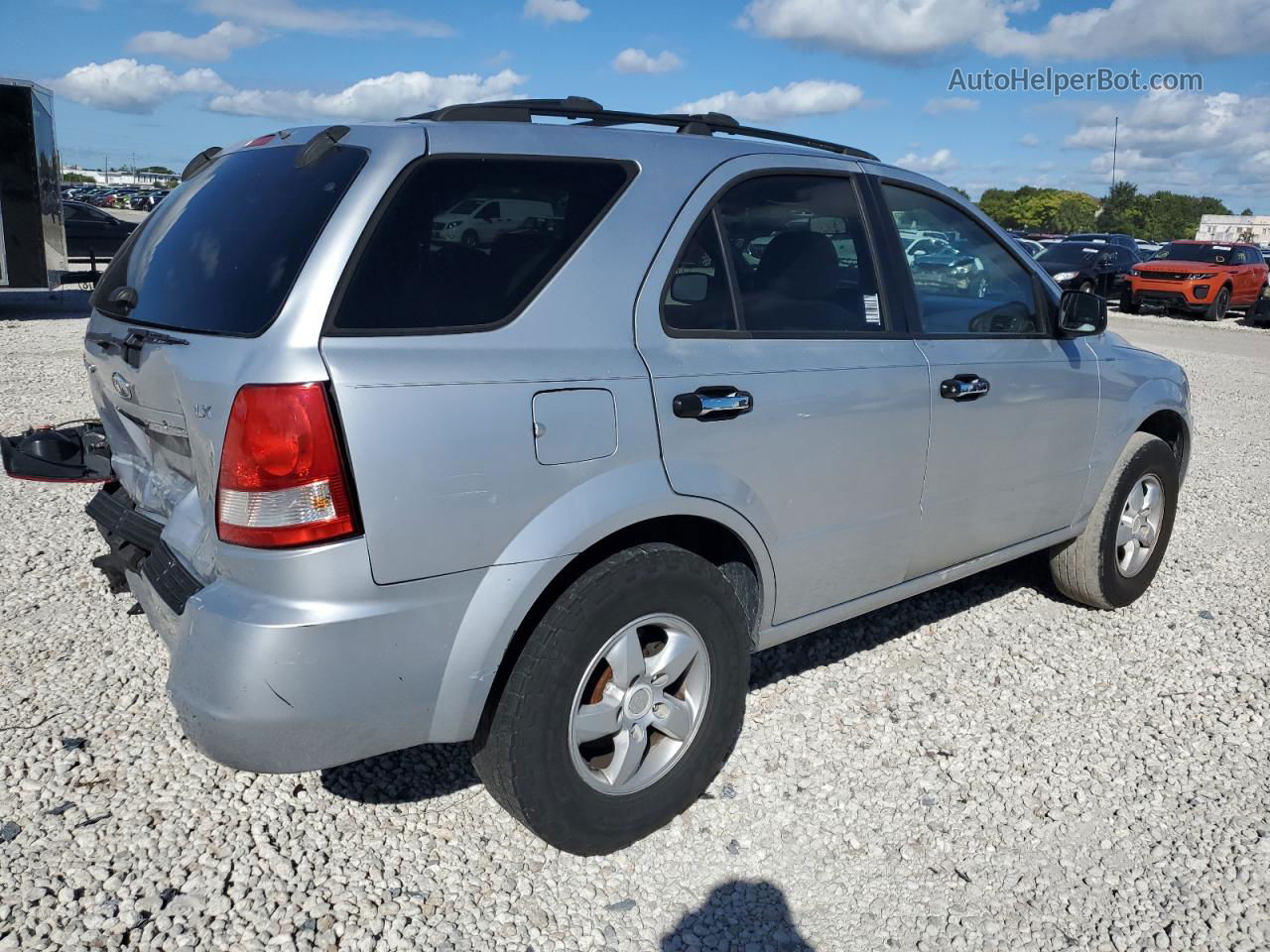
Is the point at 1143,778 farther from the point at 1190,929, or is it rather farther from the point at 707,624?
the point at 707,624

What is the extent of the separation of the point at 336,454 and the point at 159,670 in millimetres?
2031

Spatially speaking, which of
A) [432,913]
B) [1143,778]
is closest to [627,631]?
[432,913]

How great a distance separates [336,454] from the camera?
215 centimetres

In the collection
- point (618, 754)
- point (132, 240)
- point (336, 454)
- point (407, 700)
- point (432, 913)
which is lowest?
point (432, 913)

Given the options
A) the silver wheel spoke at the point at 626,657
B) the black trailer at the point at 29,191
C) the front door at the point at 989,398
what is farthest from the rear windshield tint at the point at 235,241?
the black trailer at the point at 29,191

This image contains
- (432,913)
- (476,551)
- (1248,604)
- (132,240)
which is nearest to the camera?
(476,551)

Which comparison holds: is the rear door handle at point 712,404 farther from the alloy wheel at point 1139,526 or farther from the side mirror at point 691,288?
the alloy wheel at point 1139,526

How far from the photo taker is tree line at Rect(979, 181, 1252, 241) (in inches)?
3226

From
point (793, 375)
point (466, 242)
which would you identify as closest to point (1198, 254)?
point (793, 375)

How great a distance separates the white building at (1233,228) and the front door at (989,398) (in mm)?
81577

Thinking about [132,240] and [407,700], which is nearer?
[407,700]

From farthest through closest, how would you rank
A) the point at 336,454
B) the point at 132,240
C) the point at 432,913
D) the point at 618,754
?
1. the point at 132,240
2. the point at 618,754
3. the point at 432,913
4. the point at 336,454

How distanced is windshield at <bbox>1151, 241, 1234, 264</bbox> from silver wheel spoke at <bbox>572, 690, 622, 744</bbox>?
23.5 metres

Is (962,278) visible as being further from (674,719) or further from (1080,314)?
(674,719)
